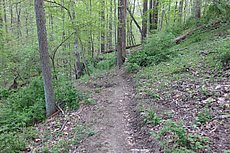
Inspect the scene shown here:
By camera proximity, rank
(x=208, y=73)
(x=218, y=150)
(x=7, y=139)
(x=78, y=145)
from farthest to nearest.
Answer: (x=208, y=73) < (x=7, y=139) < (x=78, y=145) < (x=218, y=150)

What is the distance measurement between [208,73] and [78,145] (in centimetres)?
499

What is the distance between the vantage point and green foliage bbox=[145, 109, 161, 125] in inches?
188

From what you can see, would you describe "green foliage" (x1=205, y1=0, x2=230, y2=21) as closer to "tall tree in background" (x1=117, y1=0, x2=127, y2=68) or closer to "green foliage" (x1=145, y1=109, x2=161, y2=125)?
"tall tree in background" (x1=117, y1=0, x2=127, y2=68)

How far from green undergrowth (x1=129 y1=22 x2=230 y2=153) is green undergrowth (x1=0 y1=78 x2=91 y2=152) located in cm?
282

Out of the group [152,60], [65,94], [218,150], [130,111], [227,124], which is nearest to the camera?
[218,150]

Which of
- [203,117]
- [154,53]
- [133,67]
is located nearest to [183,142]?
[203,117]

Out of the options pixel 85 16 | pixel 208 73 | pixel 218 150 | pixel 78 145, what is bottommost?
pixel 78 145

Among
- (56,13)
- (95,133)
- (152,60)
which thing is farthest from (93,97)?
(56,13)

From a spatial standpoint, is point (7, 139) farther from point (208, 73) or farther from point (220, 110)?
point (208, 73)

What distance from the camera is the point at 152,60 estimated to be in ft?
35.7

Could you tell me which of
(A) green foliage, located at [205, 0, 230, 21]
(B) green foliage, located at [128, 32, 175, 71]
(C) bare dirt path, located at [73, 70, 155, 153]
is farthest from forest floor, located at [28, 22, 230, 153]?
(A) green foliage, located at [205, 0, 230, 21]

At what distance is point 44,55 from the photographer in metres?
7.31

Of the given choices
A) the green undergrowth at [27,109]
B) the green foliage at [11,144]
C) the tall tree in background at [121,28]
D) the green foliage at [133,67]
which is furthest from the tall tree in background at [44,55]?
the tall tree in background at [121,28]

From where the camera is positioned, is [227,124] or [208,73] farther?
[208,73]
